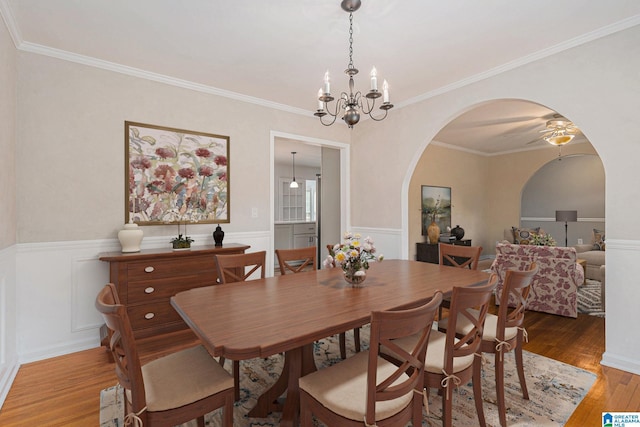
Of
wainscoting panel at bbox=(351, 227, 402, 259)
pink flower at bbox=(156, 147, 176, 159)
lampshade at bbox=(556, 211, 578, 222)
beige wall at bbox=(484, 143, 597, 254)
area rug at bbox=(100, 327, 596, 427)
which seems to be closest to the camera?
area rug at bbox=(100, 327, 596, 427)

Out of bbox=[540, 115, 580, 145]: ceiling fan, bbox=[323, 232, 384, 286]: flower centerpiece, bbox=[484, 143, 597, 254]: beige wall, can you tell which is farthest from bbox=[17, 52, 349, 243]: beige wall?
bbox=[484, 143, 597, 254]: beige wall

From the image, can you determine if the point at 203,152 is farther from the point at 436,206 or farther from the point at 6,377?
the point at 436,206

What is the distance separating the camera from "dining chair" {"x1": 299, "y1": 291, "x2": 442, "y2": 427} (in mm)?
1151

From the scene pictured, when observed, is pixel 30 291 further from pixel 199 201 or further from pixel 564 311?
pixel 564 311

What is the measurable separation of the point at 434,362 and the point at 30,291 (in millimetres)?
3281

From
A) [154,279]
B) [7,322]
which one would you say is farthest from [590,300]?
[7,322]

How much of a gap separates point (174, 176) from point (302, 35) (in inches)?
77.7

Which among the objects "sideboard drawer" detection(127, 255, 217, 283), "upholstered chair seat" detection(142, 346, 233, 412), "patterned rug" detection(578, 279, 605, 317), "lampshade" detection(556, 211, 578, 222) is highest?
"lampshade" detection(556, 211, 578, 222)

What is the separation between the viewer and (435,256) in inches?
237

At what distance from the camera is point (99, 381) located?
2373 mm

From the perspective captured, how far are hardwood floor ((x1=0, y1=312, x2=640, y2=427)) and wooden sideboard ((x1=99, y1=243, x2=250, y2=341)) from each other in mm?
175

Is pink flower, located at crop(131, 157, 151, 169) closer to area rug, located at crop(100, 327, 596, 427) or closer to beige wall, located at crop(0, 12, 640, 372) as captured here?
beige wall, located at crop(0, 12, 640, 372)

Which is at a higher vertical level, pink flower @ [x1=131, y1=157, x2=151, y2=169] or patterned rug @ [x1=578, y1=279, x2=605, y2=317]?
pink flower @ [x1=131, y1=157, x2=151, y2=169]

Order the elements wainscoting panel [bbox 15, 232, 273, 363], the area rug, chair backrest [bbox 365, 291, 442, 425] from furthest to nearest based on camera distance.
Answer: wainscoting panel [bbox 15, 232, 273, 363], the area rug, chair backrest [bbox 365, 291, 442, 425]
